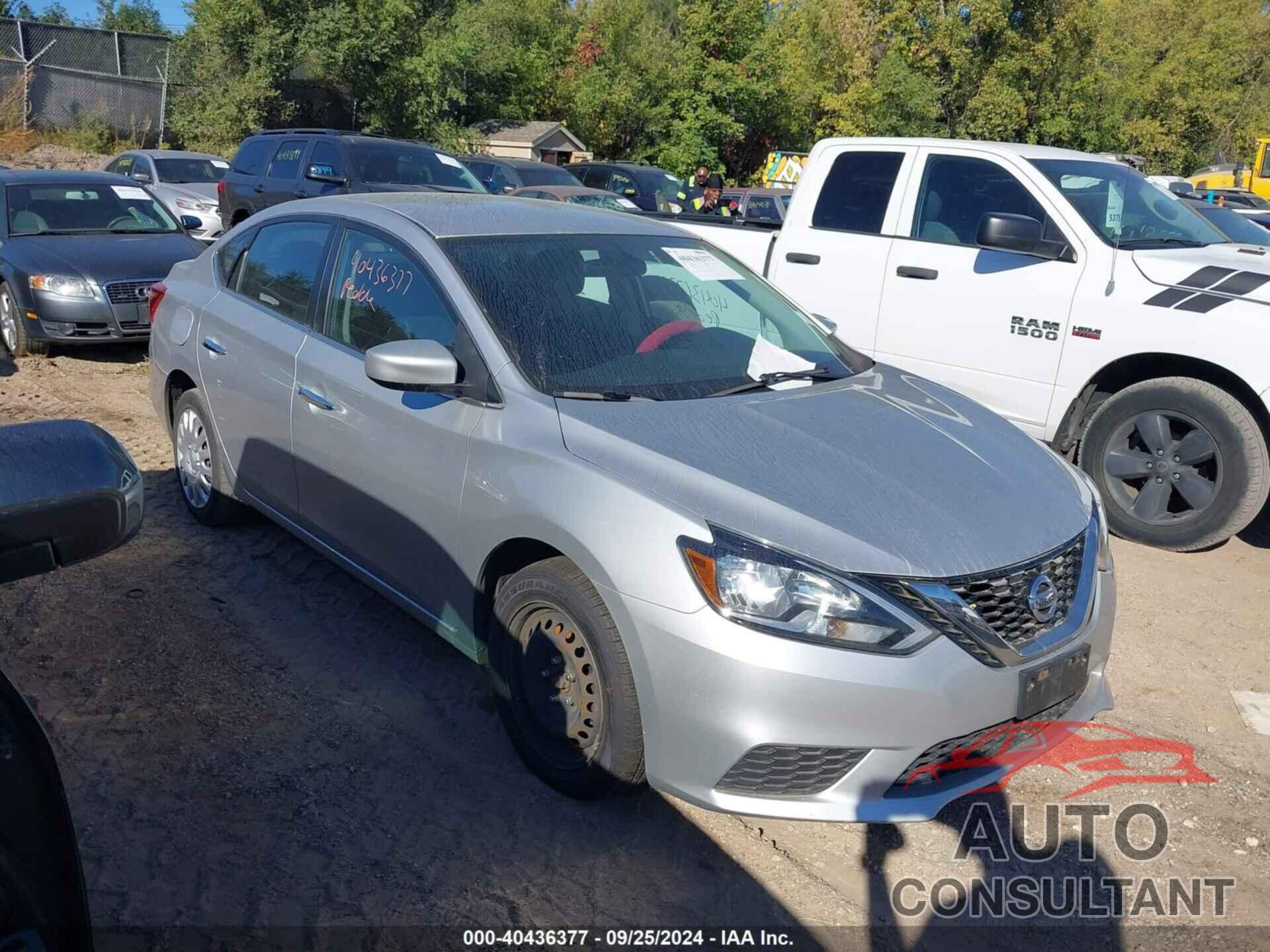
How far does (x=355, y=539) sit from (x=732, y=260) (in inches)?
78.3

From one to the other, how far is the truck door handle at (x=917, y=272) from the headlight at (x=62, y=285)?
635 centimetres

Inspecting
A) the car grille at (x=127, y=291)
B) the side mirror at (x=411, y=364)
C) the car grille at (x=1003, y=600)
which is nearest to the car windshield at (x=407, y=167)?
the car grille at (x=127, y=291)

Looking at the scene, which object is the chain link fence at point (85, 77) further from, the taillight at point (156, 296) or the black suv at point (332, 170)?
the taillight at point (156, 296)

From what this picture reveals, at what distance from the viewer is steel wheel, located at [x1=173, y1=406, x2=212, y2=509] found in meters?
→ 5.12

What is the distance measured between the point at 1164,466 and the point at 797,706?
12.3ft

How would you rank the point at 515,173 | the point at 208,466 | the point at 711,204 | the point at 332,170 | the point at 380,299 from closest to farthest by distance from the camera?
the point at 380,299 < the point at 208,466 < the point at 332,170 < the point at 515,173 < the point at 711,204

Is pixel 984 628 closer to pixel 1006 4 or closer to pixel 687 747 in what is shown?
pixel 687 747

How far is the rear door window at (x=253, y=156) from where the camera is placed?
44.6 feet

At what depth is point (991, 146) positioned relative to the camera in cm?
634

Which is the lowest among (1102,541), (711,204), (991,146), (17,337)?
(17,337)

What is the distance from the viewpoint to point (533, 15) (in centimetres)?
4456

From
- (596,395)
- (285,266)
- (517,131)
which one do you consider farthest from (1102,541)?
(517,131)

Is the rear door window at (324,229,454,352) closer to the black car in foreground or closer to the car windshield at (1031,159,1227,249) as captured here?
the car windshield at (1031,159,1227,249)

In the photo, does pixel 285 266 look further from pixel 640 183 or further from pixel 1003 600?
pixel 640 183
